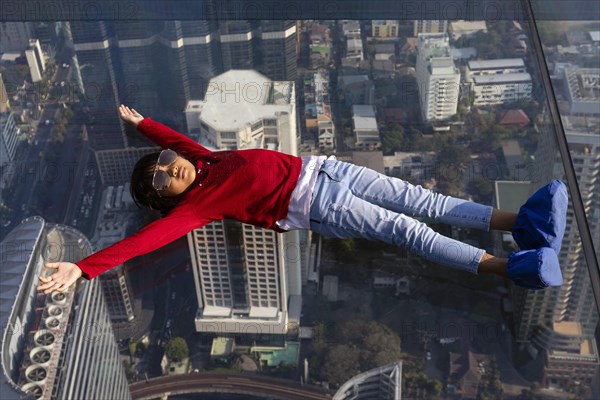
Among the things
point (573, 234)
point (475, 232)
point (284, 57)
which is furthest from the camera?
point (284, 57)

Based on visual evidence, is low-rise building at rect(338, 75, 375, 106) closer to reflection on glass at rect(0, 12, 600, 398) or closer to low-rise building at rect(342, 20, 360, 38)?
reflection on glass at rect(0, 12, 600, 398)

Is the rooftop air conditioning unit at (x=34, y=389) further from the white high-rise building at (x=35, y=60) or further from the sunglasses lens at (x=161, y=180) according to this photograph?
the sunglasses lens at (x=161, y=180)

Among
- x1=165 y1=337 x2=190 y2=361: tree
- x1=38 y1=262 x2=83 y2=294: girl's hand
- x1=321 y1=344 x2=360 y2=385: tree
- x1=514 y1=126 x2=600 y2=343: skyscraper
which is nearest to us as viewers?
x1=38 y1=262 x2=83 y2=294: girl's hand

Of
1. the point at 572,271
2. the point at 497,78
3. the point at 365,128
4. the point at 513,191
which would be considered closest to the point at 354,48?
the point at 365,128

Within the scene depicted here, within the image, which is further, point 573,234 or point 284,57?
point 284,57

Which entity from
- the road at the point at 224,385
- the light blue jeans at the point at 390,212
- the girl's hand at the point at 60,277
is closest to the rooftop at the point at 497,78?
the light blue jeans at the point at 390,212

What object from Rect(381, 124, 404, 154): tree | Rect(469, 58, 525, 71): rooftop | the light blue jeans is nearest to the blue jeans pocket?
the light blue jeans

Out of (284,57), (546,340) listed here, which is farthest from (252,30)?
(546,340)

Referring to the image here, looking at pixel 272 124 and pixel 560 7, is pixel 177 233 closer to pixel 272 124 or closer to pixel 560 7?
pixel 272 124
